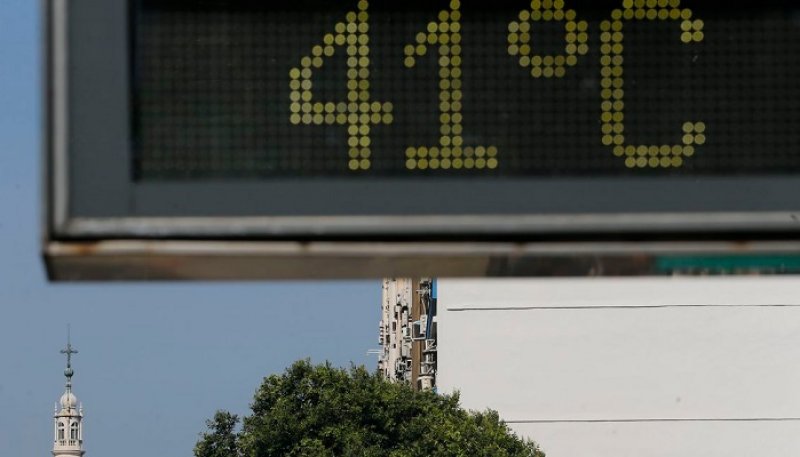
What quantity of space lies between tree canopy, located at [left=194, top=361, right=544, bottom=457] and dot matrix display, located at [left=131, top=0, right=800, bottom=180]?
165 feet

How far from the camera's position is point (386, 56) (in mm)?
5055

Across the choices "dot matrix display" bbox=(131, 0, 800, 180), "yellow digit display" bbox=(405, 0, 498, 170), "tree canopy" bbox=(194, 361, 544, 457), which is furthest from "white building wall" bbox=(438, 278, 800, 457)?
"yellow digit display" bbox=(405, 0, 498, 170)

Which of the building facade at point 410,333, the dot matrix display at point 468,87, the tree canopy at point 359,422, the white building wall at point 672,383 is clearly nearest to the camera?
the dot matrix display at point 468,87

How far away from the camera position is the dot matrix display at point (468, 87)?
501 cm

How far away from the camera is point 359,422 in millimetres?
61000

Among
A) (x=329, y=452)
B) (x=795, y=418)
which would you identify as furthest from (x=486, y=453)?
(x=795, y=418)

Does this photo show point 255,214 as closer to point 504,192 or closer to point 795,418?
point 504,192

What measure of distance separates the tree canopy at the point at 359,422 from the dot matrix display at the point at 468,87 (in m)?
50.4

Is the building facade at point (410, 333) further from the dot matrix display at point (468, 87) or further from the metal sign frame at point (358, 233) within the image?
the metal sign frame at point (358, 233)

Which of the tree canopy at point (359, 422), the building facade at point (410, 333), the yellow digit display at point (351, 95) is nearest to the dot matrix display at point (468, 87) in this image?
the yellow digit display at point (351, 95)

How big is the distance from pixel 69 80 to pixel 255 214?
528mm

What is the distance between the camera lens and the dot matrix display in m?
5.01

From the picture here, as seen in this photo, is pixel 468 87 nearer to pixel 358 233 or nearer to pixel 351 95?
pixel 351 95

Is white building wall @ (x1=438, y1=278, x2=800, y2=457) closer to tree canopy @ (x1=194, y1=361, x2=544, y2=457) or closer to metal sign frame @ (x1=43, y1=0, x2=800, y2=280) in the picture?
tree canopy @ (x1=194, y1=361, x2=544, y2=457)
